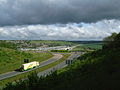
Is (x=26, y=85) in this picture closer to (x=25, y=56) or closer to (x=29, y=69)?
(x=29, y=69)

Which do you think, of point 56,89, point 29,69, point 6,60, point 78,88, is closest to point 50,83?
point 56,89

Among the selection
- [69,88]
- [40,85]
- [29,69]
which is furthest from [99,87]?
[29,69]

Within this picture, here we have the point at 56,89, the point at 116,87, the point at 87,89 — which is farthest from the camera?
the point at 56,89

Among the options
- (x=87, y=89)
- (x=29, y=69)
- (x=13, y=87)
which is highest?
(x=87, y=89)

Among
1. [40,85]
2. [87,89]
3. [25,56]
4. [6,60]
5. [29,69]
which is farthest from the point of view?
[25,56]

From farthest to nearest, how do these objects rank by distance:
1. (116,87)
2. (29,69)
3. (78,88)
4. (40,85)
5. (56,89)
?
(29,69) < (40,85) < (56,89) < (78,88) < (116,87)

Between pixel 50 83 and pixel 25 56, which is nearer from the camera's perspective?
pixel 50 83

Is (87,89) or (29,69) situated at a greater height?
(87,89)

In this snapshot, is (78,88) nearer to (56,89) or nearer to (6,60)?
(56,89)

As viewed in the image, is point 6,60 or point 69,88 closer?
point 69,88
